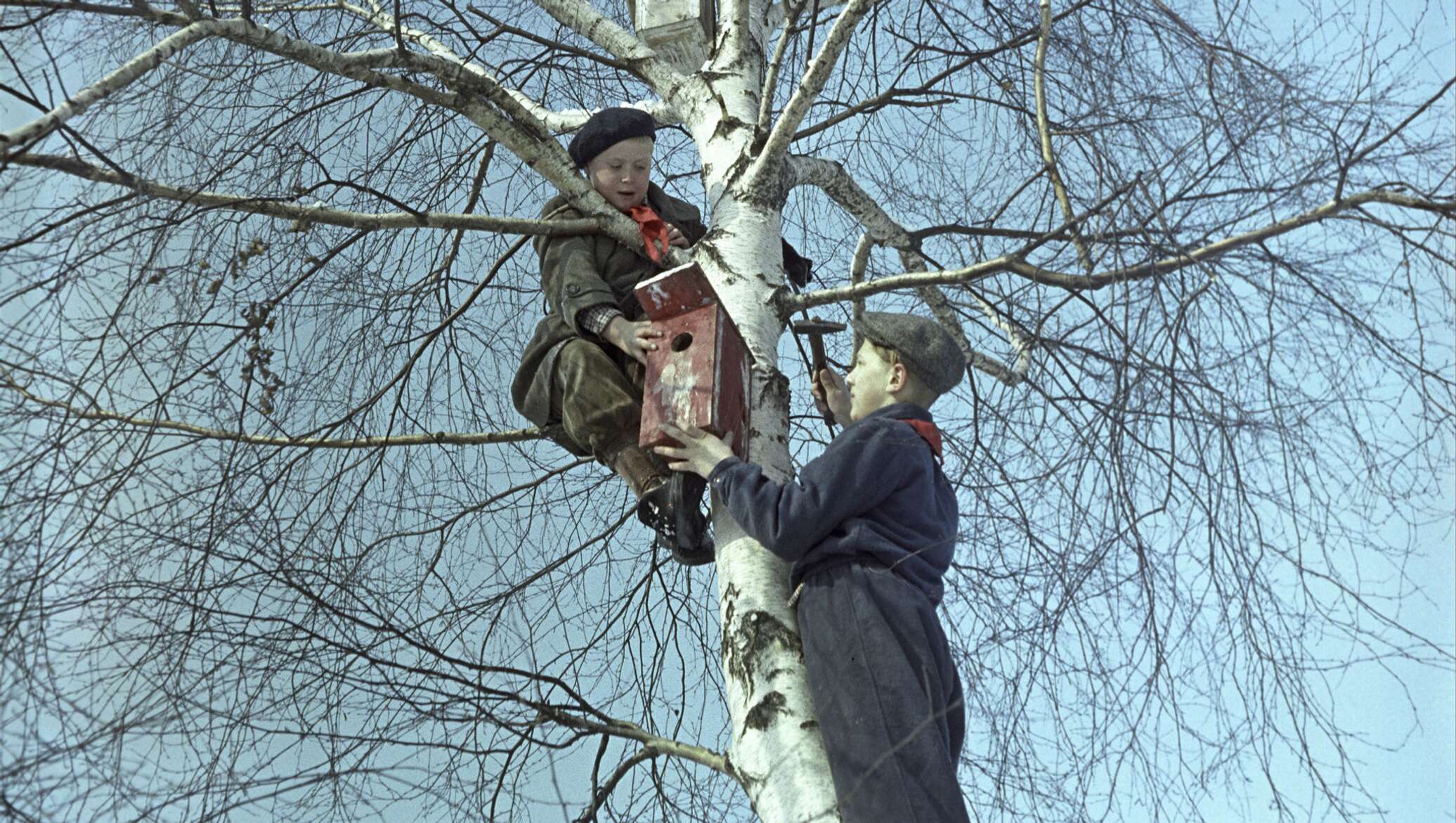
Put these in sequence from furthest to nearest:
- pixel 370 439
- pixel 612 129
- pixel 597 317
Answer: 1. pixel 370 439
2. pixel 612 129
3. pixel 597 317

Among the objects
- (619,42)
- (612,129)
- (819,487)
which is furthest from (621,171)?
(819,487)

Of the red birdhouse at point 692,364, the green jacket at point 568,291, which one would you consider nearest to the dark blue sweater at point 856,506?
the red birdhouse at point 692,364

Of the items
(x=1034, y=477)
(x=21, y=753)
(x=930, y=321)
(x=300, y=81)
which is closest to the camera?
(x=21, y=753)

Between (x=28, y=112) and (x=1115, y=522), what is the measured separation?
14.5ft

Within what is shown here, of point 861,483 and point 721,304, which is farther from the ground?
point 721,304

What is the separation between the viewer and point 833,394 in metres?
2.81

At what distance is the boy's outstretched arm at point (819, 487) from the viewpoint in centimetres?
222

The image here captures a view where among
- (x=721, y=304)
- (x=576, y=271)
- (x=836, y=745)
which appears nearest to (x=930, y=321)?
(x=721, y=304)

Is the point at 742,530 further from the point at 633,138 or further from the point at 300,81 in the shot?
the point at 300,81

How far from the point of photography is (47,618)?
2148 mm

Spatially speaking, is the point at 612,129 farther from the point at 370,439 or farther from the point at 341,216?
the point at 370,439

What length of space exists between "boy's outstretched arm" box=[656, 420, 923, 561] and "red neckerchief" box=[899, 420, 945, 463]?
63mm

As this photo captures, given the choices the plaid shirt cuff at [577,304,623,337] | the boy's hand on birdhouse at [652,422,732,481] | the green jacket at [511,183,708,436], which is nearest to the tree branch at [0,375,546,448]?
the green jacket at [511,183,708,436]

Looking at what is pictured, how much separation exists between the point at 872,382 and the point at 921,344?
11 centimetres
